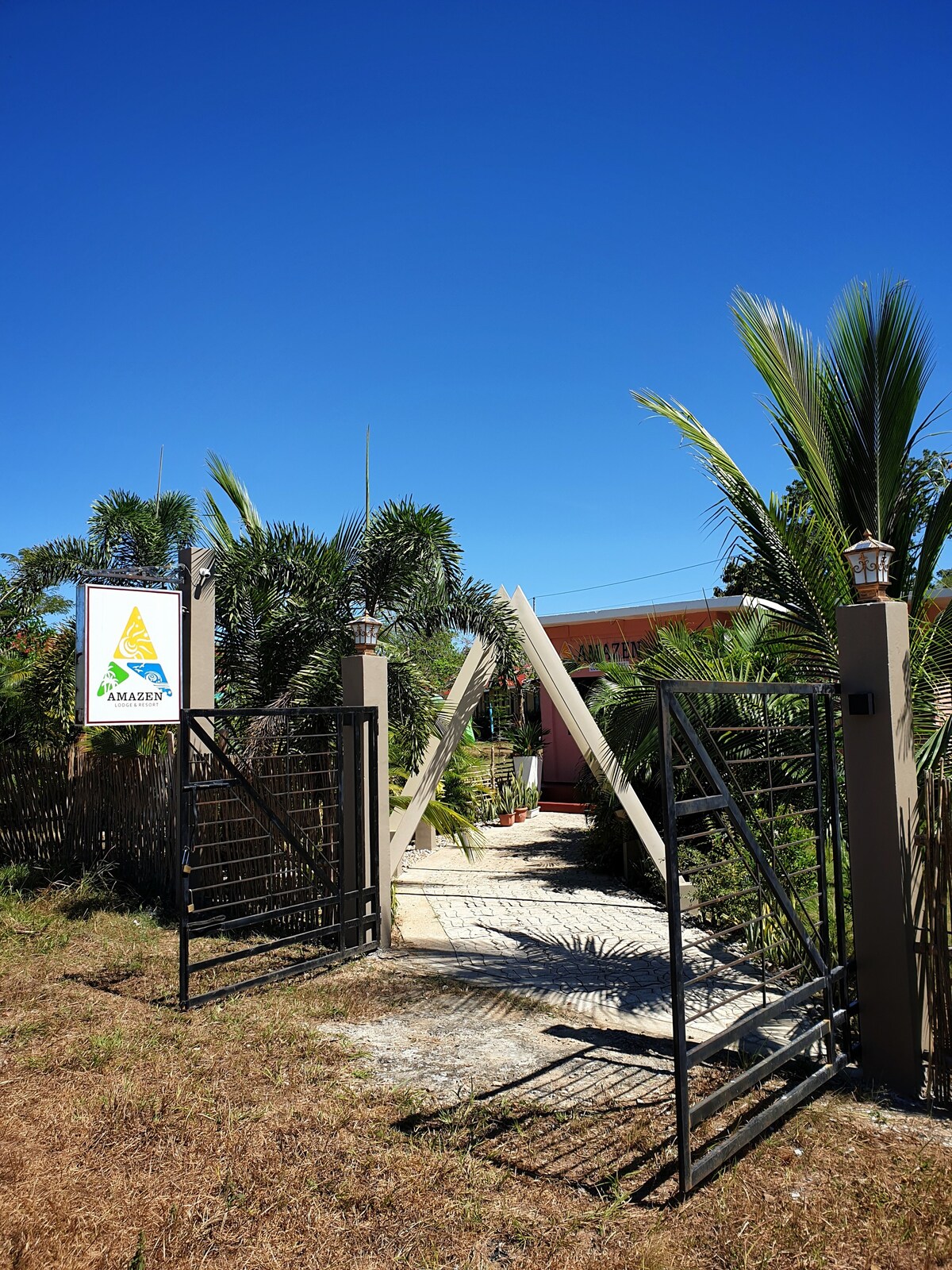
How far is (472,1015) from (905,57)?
853cm

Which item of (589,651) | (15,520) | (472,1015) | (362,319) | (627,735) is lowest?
(472,1015)

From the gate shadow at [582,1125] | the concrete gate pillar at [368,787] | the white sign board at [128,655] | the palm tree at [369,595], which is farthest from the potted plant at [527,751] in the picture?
the gate shadow at [582,1125]

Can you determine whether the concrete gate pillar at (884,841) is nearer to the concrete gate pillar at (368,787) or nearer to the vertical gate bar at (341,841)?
the vertical gate bar at (341,841)

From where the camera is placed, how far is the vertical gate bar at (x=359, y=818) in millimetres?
6766

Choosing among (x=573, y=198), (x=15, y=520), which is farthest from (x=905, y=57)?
(x=15, y=520)

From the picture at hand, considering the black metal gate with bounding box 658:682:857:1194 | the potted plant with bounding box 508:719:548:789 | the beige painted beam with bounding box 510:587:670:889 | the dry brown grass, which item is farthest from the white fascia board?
the dry brown grass

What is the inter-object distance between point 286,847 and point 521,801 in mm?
8943

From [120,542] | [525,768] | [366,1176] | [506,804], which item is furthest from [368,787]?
[525,768]

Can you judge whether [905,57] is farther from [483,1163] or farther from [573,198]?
[483,1163]

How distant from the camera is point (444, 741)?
9.01 meters

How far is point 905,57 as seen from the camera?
6.88m

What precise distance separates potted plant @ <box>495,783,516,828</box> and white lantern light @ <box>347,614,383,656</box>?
8749 mm

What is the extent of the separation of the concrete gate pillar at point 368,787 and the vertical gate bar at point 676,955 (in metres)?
4.12

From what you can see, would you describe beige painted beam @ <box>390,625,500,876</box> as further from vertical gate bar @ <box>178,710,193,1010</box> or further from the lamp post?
the lamp post
